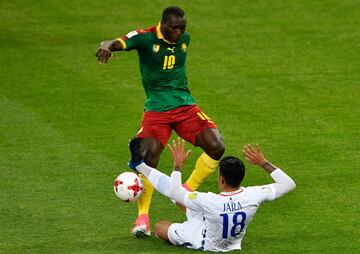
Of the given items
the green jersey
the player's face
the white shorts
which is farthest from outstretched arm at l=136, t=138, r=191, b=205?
the player's face

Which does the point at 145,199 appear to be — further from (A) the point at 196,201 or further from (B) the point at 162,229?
(A) the point at 196,201

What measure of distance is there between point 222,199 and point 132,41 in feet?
8.89

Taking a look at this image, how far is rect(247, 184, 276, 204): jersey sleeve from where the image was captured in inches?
481

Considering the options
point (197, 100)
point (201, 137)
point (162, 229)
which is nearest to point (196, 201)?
point (162, 229)

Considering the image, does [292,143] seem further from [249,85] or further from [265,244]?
[265,244]

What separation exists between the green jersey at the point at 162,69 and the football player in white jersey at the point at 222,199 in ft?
5.90

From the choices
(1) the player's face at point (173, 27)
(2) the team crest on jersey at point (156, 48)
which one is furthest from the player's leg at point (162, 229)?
(1) the player's face at point (173, 27)

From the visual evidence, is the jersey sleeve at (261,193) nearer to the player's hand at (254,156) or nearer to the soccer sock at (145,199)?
the player's hand at (254,156)

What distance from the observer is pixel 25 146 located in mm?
17453

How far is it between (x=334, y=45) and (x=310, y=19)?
6.03 ft

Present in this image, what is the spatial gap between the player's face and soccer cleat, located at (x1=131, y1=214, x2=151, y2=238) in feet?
7.67

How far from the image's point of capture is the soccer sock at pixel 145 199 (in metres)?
13.6

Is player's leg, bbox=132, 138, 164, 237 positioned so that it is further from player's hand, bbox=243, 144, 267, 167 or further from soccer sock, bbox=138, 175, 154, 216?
player's hand, bbox=243, 144, 267, 167

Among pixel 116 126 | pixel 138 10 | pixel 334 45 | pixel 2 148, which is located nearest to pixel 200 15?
pixel 138 10
